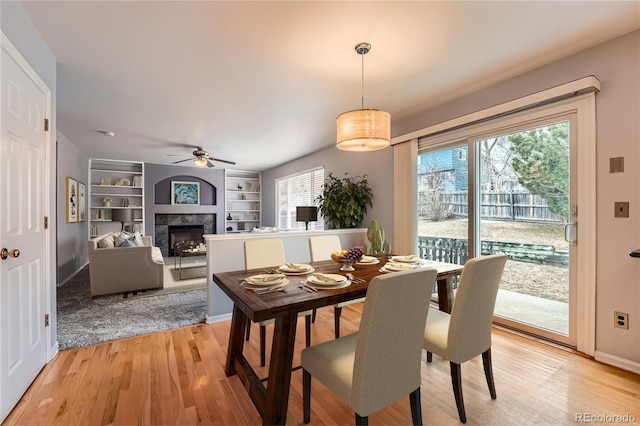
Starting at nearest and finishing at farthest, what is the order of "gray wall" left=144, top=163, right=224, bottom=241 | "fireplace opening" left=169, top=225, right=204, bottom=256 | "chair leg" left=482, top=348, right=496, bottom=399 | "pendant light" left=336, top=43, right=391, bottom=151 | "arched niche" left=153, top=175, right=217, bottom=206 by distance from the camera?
"chair leg" left=482, top=348, right=496, bottom=399 → "pendant light" left=336, top=43, right=391, bottom=151 → "gray wall" left=144, top=163, right=224, bottom=241 → "arched niche" left=153, top=175, right=217, bottom=206 → "fireplace opening" left=169, top=225, right=204, bottom=256

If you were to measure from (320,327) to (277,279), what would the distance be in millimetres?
1406

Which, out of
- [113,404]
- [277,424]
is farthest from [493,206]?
[113,404]

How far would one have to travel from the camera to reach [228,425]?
157 cm

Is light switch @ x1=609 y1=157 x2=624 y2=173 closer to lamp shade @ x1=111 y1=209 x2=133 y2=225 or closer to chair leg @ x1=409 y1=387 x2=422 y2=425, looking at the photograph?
chair leg @ x1=409 y1=387 x2=422 y2=425

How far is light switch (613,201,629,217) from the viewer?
2088 mm

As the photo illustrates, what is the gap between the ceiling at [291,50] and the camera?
5.97 feet

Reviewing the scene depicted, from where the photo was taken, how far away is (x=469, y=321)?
1617 mm

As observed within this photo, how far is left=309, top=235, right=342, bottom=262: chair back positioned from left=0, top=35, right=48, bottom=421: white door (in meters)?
2.11

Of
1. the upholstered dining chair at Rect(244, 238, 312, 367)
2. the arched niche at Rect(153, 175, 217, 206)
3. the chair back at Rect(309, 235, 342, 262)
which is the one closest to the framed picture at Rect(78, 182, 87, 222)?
the arched niche at Rect(153, 175, 217, 206)

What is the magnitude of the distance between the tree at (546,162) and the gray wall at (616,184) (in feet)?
0.90

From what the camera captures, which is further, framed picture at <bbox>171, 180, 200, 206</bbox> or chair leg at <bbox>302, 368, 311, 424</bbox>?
framed picture at <bbox>171, 180, 200, 206</bbox>

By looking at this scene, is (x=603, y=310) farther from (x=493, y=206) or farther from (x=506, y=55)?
(x=506, y=55)

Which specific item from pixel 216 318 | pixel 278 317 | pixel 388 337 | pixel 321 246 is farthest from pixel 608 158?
pixel 216 318

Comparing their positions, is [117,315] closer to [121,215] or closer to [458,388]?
[458,388]
